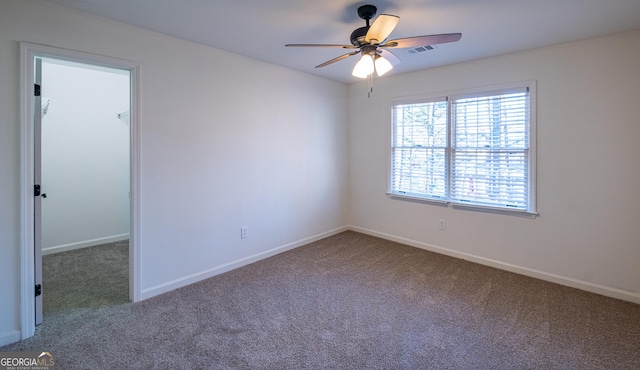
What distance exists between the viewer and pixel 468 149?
3.80 m

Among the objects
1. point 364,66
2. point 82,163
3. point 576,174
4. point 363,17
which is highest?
point 363,17

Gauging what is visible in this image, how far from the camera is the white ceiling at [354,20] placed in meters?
2.28

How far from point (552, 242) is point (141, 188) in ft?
13.9

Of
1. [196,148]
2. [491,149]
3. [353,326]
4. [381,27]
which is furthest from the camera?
[491,149]

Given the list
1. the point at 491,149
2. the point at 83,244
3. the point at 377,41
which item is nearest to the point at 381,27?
the point at 377,41

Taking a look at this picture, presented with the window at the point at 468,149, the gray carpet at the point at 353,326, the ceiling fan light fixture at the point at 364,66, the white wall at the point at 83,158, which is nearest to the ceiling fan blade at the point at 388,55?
the ceiling fan light fixture at the point at 364,66

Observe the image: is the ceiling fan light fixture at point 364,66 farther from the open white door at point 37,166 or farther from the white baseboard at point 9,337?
the white baseboard at point 9,337

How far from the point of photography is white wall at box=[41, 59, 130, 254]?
4117 mm

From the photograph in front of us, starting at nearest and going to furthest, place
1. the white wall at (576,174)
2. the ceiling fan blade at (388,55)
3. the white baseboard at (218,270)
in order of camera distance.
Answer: the ceiling fan blade at (388,55)
the white wall at (576,174)
the white baseboard at (218,270)

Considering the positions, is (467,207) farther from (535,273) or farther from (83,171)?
(83,171)

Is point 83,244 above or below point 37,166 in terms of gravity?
below

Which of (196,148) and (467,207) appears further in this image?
(467,207)

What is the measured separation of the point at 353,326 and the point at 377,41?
2.20m

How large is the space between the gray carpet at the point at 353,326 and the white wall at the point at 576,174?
262 millimetres
